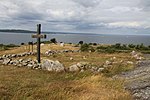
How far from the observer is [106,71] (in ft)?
70.0

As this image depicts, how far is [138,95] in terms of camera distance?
1407 centimetres

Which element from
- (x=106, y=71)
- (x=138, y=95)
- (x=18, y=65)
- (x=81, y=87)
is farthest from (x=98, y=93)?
(x=18, y=65)

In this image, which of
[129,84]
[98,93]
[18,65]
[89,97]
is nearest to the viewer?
[89,97]

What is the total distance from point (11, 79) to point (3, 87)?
2909 millimetres

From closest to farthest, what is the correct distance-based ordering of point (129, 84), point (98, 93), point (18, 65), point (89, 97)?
point (89, 97) < point (98, 93) < point (129, 84) < point (18, 65)

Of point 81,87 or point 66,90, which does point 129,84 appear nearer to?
point 81,87

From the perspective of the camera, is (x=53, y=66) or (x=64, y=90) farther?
(x=53, y=66)

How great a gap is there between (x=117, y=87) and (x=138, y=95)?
1392 millimetres

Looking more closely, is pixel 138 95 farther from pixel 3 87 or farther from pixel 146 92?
pixel 3 87

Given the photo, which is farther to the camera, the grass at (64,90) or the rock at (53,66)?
the rock at (53,66)

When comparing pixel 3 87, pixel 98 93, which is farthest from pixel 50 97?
pixel 3 87

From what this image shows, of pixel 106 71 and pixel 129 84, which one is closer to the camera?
pixel 129 84

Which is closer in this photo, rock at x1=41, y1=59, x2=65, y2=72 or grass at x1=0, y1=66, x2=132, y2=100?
grass at x1=0, y1=66, x2=132, y2=100

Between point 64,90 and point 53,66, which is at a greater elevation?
point 64,90
